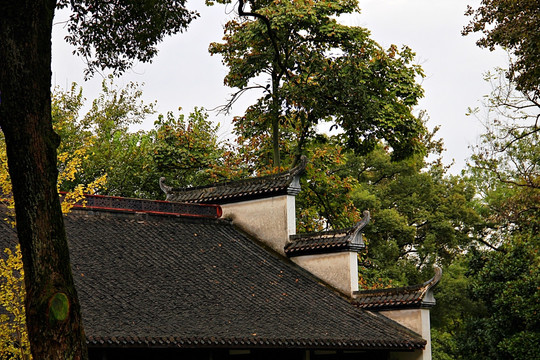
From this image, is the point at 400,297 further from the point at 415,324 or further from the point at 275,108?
the point at 275,108

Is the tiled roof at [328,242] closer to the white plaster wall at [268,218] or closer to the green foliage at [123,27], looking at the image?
the white plaster wall at [268,218]

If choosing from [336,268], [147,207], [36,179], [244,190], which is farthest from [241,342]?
[244,190]

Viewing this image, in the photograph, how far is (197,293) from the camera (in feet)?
48.0

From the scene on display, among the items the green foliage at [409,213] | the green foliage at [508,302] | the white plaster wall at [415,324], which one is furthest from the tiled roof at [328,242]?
the green foliage at [409,213]

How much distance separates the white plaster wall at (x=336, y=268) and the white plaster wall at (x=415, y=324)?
1.00 m

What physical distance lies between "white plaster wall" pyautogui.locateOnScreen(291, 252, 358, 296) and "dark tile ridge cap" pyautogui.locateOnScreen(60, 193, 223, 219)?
2419mm

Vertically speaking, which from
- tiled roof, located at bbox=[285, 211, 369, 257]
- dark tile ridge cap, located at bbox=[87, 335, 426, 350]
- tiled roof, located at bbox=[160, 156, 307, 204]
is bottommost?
dark tile ridge cap, located at bbox=[87, 335, 426, 350]

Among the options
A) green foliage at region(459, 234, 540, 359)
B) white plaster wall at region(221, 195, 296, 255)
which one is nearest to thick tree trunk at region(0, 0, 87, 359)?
white plaster wall at region(221, 195, 296, 255)

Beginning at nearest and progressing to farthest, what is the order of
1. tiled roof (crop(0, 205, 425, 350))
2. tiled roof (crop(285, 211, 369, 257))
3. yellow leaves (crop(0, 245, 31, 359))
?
1. yellow leaves (crop(0, 245, 31, 359))
2. tiled roof (crop(0, 205, 425, 350))
3. tiled roof (crop(285, 211, 369, 257))

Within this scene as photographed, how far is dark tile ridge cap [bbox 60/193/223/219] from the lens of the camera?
16.6 meters

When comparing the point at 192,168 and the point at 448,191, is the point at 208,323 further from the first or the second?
the point at 448,191

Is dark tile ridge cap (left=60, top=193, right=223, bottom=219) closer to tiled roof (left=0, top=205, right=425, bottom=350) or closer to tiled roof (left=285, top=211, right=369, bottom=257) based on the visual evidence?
tiled roof (left=0, top=205, right=425, bottom=350)

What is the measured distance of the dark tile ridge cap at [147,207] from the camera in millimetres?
16594

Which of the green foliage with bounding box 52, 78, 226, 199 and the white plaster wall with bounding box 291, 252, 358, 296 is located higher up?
the green foliage with bounding box 52, 78, 226, 199
